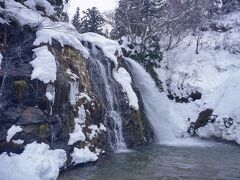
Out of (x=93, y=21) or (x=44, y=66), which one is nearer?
(x=44, y=66)

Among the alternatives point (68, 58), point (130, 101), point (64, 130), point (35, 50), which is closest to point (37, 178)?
point (64, 130)

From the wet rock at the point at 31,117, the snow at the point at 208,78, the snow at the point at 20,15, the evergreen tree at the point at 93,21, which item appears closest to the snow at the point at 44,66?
the wet rock at the point at 31,117

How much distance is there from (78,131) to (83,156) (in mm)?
1020

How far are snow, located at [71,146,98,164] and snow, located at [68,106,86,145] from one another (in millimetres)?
303

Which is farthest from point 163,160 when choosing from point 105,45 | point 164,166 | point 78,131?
point 105,45

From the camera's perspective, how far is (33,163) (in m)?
8.58

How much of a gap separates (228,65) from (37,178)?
21018mm

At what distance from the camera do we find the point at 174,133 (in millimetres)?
20328

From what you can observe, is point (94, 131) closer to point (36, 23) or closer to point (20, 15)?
point (36, 23)

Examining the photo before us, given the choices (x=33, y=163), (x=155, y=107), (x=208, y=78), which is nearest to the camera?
(x=33, y=163)

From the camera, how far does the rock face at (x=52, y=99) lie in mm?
10312

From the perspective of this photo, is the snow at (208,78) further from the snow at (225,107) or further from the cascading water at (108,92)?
the cascading water at (108,92)

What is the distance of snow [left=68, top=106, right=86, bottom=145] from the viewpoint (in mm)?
11578

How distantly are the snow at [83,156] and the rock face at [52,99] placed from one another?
0.59 ft
